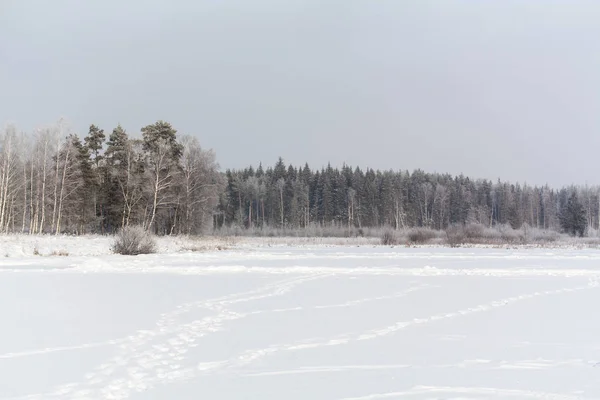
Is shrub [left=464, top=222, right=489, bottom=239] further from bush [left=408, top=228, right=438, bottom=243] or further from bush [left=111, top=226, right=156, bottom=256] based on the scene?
bush [left=111, top=226, right=156, bottom=256]

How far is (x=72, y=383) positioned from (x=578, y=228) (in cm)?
7988

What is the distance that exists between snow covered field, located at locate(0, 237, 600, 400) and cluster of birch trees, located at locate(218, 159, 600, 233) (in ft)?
206

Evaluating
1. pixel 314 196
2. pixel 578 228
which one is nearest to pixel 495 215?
pixel 578 228

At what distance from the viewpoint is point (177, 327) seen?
7.74 metres

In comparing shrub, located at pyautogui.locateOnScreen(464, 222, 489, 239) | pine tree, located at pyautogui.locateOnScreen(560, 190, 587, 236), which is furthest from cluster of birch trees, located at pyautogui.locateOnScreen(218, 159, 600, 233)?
shrub, located at pyautogui.locateOnScreen(464, 222, 489, 239)

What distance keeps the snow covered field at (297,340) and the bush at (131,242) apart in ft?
40.1

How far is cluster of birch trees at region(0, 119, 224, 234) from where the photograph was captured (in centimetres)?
3784

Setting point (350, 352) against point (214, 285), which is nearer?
point (350, 352)

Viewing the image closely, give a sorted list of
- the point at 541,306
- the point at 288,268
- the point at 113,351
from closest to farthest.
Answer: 1. the point at 113,351
2. the point at 541,306
3. the point at 288,268

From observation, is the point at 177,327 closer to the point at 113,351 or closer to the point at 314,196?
the point at 113,351

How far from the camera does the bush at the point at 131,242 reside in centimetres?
2628

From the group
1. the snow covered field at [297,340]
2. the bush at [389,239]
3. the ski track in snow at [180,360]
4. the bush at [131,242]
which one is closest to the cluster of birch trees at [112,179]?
the bush at [131,242]

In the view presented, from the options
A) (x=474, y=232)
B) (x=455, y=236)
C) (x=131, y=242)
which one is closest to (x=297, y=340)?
(x=131, y=242)

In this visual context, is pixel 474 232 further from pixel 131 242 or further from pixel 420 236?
pixel 131 242
